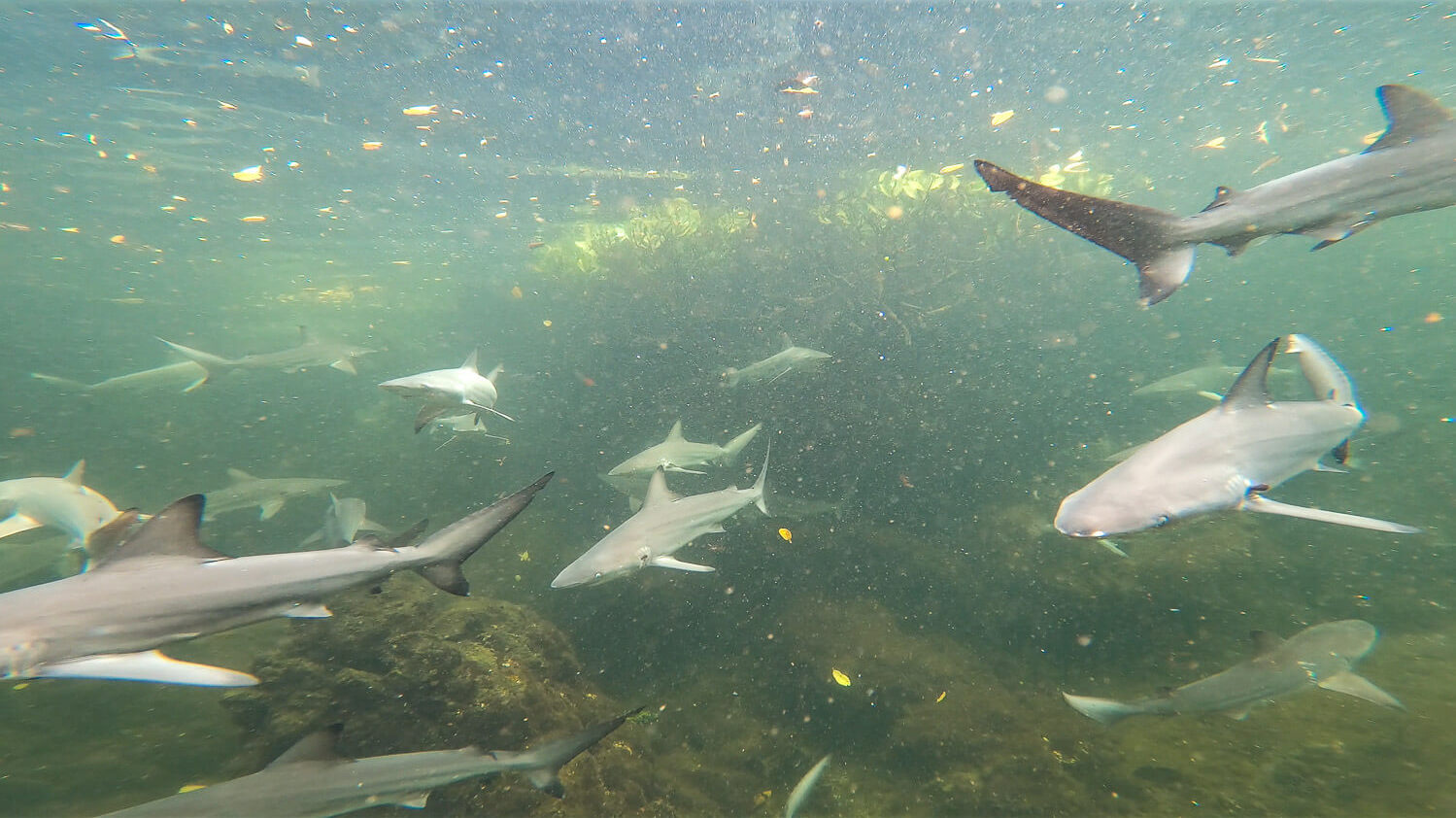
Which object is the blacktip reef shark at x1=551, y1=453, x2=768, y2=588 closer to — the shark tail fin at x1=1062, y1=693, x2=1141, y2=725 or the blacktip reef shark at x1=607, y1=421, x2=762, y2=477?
the blacktip reef shark at x1=607, y1=421, x2=762, y2=477

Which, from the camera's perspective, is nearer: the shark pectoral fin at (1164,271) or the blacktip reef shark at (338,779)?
the blacktip reef shark at (338,779)

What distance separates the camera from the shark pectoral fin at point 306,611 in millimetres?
3051

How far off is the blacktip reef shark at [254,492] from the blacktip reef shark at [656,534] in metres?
7.98

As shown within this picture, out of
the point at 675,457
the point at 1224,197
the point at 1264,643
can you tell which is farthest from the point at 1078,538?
the point at 675,457

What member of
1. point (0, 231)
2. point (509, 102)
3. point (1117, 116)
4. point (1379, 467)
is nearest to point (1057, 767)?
point (1379, 467)

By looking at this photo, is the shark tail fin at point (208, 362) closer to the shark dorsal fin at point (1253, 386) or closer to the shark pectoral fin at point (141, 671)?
the shark pectoral fin at point (141, 671)

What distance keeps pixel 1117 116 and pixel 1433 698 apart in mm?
27305

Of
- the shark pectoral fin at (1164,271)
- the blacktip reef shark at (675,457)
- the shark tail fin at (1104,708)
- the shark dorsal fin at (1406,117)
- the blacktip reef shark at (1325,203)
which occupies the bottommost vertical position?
the blacktip reef shark at (675,457)

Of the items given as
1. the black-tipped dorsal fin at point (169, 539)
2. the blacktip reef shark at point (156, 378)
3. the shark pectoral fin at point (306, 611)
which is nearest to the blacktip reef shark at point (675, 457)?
the shark pectoral fin at point (306, 611)

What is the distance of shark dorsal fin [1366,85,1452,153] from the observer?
3148 mm

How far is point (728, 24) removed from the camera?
42.6ft

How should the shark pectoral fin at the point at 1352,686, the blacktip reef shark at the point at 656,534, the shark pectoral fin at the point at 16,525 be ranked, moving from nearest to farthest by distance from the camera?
the shark pectoral fin at the point at 1352,686 < the blacktip reef shark at the point at 656,534 < the shark pectoral fin at the point at 16,525

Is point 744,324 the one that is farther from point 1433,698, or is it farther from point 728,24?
point 1433,698

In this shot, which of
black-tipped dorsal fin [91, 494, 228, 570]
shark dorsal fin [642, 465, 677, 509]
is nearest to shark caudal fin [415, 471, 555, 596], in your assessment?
black-tipped dorsal fin [91, 494, 228, 570]
